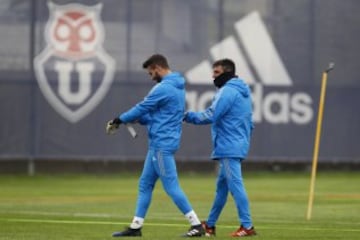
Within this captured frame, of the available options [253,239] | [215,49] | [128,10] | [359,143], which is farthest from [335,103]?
[253,239]

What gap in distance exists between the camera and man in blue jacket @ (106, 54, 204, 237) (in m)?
13.4

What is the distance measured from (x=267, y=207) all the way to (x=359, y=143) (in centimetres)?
887

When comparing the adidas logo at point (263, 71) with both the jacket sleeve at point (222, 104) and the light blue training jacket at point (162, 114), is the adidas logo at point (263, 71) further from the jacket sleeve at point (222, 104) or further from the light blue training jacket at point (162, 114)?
the light blue training jacket at point (162, 114)

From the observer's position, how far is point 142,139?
28.1m

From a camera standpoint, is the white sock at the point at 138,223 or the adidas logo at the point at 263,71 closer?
the white sock at the point at 138,223

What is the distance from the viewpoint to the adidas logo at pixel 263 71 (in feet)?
92.9

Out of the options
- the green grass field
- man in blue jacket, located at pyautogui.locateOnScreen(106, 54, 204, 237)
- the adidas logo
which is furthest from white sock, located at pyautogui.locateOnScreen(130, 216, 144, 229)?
the adidas logo

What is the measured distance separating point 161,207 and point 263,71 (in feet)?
28.7

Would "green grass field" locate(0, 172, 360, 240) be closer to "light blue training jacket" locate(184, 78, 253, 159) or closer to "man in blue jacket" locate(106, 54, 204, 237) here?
"man in blue jacket" locate(106, 54, 204, 237)

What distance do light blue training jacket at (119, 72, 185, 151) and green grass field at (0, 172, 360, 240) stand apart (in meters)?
1.02

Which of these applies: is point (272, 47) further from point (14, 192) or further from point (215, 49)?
point (14, 192)

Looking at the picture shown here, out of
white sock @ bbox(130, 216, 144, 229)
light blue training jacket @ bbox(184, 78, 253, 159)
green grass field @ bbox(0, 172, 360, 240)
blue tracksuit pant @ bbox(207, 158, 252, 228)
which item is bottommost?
green grass field @ bbox(0, 172, 360, 240)

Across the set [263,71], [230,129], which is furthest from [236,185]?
[263,71]

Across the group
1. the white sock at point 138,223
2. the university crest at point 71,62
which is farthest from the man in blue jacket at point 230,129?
the university crest at point 71,62
